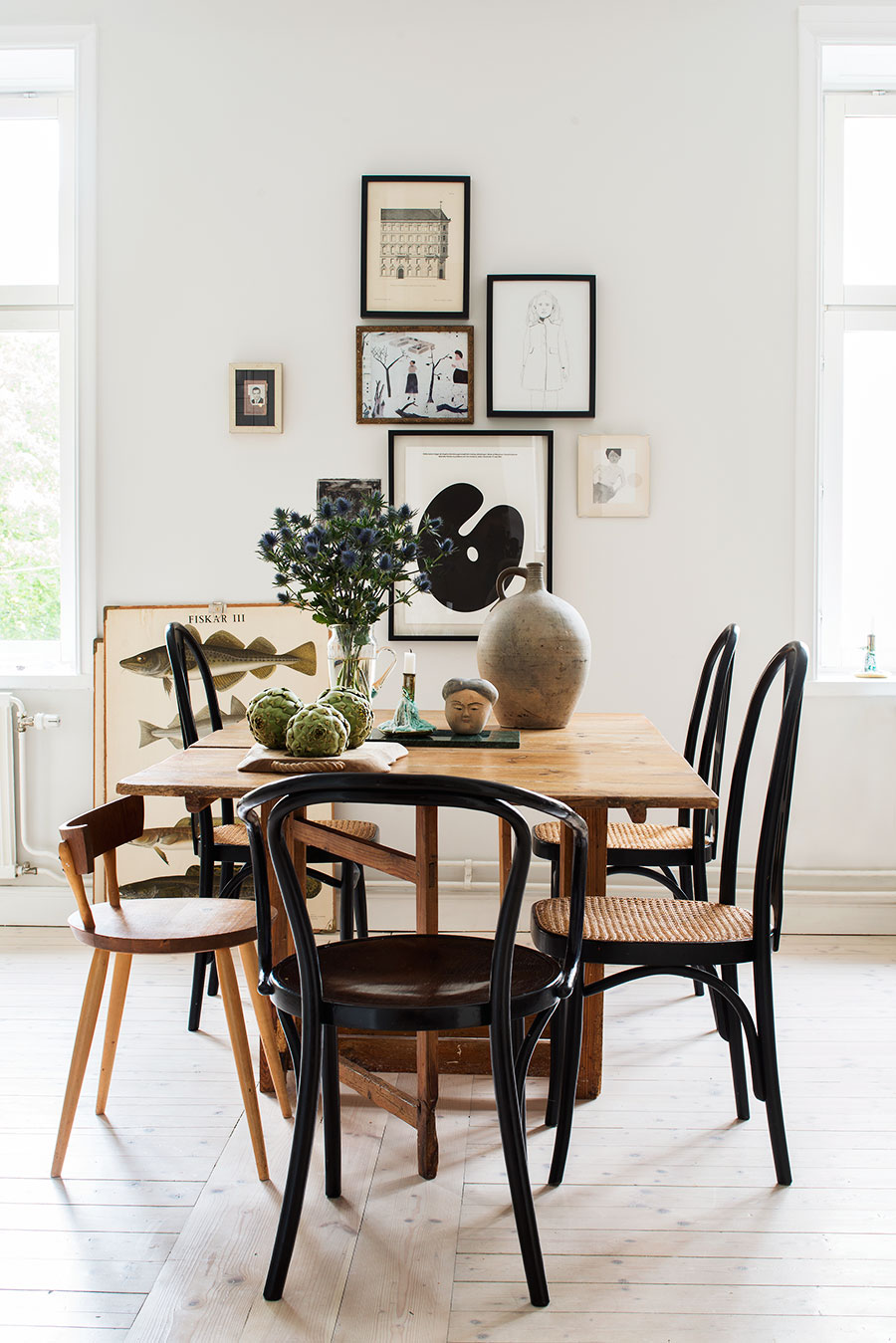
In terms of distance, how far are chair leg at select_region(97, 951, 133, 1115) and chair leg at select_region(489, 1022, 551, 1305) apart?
0.76 m

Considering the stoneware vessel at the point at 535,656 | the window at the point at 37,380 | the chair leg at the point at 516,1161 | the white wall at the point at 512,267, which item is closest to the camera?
the chair leg at the point at 516,1161

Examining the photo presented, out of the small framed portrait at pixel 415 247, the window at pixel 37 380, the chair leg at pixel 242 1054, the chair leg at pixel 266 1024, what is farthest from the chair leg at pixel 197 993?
the small framed portrait at pixel 415 247

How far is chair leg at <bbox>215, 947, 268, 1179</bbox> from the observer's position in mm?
1758

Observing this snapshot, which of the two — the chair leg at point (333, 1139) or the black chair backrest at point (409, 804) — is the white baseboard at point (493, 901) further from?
the black chair backrest at point (409, 804)

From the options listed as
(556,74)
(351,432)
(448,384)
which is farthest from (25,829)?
(556,74)

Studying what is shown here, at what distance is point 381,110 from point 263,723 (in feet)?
6.83

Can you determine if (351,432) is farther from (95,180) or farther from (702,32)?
(702,32)

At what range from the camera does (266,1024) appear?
1.91 metres

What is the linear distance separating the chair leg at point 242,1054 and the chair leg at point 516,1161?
19.8 inches

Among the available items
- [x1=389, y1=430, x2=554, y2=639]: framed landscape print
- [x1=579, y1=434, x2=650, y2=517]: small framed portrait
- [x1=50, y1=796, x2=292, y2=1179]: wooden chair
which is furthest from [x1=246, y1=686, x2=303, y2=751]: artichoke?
[x1=579, y1=434, x2=650, y2=517]: small framed portrait

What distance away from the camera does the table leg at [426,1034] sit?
67.7 inches

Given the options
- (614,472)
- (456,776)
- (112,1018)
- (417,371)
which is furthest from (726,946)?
(417,371)

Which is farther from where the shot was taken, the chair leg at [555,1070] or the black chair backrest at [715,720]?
the black chair backrest at [715,720]

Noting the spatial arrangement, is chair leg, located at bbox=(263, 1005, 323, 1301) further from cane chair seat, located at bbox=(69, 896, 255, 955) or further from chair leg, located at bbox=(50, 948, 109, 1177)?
chair leg, located at bbox=(50, 948, 109, 1177)
